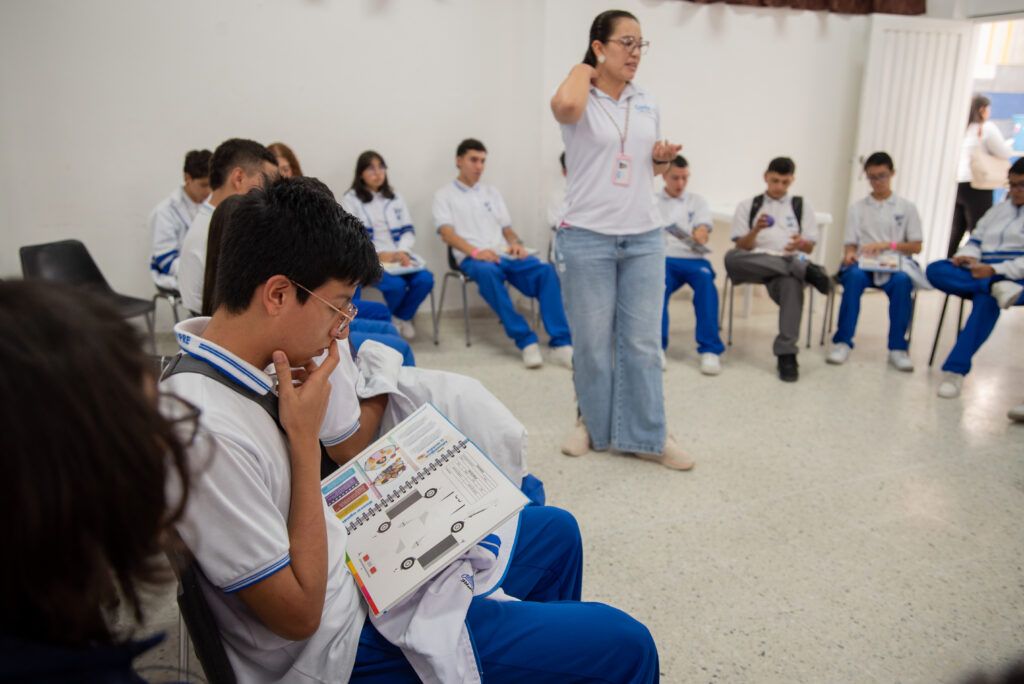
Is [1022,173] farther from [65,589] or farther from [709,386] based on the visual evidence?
[65,589]

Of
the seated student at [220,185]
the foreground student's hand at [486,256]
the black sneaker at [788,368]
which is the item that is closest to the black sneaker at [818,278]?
the black sneaker at [788,368]

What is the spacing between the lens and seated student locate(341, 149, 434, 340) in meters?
4.34

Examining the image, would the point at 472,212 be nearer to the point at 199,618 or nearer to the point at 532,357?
the point at 532,357

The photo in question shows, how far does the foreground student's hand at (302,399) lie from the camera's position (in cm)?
97

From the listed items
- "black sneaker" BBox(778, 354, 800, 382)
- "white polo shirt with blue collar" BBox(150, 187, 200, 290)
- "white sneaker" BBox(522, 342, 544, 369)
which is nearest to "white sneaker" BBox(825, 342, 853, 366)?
"black sneaker" BBox(778, 354, 800, 382)

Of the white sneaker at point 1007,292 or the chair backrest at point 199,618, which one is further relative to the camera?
the white sneaker at point 1007,292

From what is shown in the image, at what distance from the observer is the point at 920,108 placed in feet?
18.0

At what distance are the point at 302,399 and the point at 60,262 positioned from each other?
122 inches

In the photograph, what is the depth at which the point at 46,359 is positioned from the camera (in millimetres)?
541

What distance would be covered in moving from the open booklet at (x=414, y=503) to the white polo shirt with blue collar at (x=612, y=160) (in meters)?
1.48

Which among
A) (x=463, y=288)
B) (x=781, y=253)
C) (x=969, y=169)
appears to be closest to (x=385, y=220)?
(x=463, y=288)

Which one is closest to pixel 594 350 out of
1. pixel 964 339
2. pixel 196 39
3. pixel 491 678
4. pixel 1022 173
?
pixel 491 678

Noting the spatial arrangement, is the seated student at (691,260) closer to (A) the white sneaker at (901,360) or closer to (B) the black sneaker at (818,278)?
(B) the black sneaker at (818,278)

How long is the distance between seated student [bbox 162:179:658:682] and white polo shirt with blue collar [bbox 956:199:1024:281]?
139 inches
